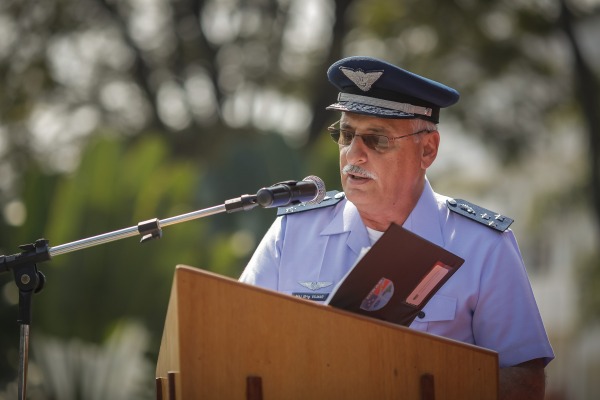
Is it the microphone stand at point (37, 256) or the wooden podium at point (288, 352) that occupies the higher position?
the microphone stand at point (37, 256)

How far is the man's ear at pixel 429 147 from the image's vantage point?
13.3 feet

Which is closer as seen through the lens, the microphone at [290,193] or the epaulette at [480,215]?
the microphone at [290,193]

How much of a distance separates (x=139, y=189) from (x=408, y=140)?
6137mm

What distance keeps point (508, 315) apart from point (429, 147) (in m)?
0.75

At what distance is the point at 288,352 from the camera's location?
9.57 feet

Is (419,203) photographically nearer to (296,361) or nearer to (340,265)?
(340,265)

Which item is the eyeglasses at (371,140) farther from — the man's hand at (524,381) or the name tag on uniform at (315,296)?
the man's hand at (524,381)

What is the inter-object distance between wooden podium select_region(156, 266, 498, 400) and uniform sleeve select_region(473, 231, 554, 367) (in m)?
0.60

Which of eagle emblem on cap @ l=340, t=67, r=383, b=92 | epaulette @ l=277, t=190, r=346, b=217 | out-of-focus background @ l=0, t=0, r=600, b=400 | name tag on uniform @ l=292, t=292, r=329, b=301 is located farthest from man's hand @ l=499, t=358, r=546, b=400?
out-of-focus background @ l=0, t=0, r=600, b=400

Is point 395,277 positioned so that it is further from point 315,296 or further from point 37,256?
point 37,256

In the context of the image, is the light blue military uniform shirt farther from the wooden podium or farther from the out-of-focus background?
the out-of-focus background

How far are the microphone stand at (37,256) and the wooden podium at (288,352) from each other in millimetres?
367

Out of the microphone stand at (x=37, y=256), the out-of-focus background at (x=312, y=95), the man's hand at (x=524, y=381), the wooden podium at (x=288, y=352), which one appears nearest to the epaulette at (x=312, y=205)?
the microphone stand at (x=37, y=256)

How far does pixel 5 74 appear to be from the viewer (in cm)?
1778
